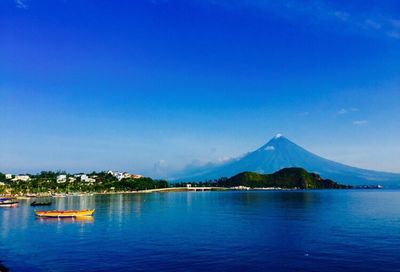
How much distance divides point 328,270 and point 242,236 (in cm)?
Answer: 1846

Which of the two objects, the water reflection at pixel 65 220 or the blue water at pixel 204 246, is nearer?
the blue water at pixel 204 246

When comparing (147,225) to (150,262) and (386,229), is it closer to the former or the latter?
(150,262)

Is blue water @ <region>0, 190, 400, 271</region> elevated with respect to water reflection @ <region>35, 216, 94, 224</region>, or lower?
lower

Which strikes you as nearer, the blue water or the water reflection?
the blue water

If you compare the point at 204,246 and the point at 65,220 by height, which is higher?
the point at 65,220

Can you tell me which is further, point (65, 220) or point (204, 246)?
point (65, 220)

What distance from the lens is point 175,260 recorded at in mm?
37188

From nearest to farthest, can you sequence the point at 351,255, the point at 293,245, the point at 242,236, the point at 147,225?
the point at 351,255, the point at 293,245, the point at 242,236, the point at 147,225

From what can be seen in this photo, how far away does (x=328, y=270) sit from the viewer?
33375 millimetres

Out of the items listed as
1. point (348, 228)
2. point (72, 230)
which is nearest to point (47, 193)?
point (72, 230)

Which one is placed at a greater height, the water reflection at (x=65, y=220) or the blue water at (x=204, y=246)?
the water reflection at (x=65, y=220)

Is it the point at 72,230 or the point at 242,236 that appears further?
the point at 72,230

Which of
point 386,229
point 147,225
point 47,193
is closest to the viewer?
point 386,229

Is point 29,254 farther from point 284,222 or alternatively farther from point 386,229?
point 386,229
